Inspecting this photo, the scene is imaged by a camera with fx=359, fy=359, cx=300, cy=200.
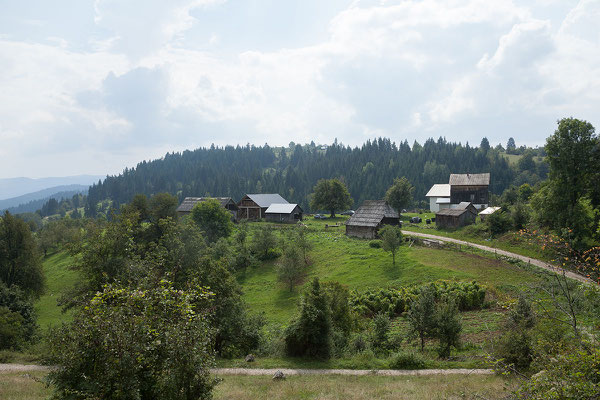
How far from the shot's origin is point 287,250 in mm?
43750

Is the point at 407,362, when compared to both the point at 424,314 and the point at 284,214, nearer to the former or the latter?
the point at 424,314

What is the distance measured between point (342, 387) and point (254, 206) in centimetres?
7759

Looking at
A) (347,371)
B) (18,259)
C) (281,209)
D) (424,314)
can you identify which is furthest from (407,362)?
(281,209)

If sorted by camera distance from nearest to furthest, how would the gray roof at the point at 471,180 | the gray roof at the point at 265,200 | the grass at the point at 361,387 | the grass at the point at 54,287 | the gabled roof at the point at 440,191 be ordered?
the grass at the point at 361,387 → the grass at the point at 54,287 → the gray roof at the point at 471,180 → the gabled roof at the point at 440,191 → the gray roof at the point at 265,200

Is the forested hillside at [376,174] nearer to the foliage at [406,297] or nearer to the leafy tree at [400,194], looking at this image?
the leafy tree at [400,194]

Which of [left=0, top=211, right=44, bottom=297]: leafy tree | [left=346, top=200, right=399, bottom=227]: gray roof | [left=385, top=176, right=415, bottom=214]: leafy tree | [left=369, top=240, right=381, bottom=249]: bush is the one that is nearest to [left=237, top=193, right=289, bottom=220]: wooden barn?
[left=385, top=176, right=415, bottom=214]: leafy tree

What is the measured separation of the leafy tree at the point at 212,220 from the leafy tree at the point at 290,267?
784 inches

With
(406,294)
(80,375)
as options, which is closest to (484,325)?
Result: (406,294)

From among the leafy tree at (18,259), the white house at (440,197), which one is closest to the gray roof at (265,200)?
the white house at (440,197)

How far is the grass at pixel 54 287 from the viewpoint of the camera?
42.2m

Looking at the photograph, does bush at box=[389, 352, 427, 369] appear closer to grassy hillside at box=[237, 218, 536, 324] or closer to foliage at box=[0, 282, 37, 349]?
grassy hillside at box=[237, 218, 536, 324]

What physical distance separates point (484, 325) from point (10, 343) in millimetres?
33335

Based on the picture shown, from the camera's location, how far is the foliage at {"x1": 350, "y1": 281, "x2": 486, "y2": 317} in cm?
2928

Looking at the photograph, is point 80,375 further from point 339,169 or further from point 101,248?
point 339,169
